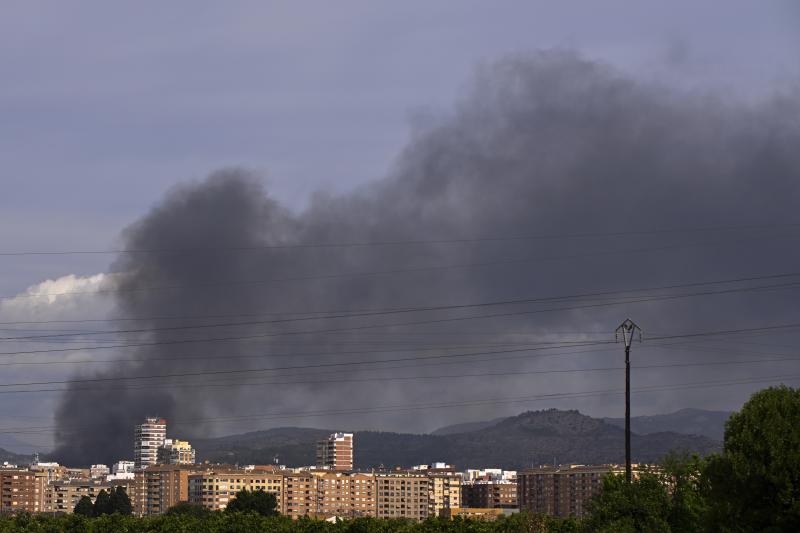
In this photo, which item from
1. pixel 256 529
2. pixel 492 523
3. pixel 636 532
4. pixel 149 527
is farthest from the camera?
pixel 149 527

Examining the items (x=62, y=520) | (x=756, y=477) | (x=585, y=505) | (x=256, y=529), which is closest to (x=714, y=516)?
(x=756, y=477)

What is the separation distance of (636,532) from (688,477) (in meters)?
4.91

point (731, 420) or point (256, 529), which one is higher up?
point (731, 420)

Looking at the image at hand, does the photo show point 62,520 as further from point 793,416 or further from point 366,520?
point 793,416

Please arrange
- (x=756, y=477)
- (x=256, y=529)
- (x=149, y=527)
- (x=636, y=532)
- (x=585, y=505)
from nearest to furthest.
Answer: (x=756, y=477) → (x=636, y=532) → (x=585, y=505) → (x=256, y=529) → (x=149, y=527)

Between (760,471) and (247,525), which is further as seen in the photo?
(247,525)

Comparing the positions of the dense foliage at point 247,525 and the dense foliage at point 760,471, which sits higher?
the dense foliage at point 760,471

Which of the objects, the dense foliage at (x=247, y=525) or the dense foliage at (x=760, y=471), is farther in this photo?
the dense foliage at (x=247, y=525)

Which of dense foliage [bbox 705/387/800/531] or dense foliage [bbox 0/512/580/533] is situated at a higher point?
dense foliage [bbox 705/387/800/531]

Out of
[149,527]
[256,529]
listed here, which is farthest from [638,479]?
[149,527]

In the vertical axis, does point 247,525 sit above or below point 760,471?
below

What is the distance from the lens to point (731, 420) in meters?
54.4

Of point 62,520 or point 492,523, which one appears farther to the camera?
point 62,520

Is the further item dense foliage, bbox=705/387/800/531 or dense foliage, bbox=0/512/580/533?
dense foliage, bbox=0/512/580/533
